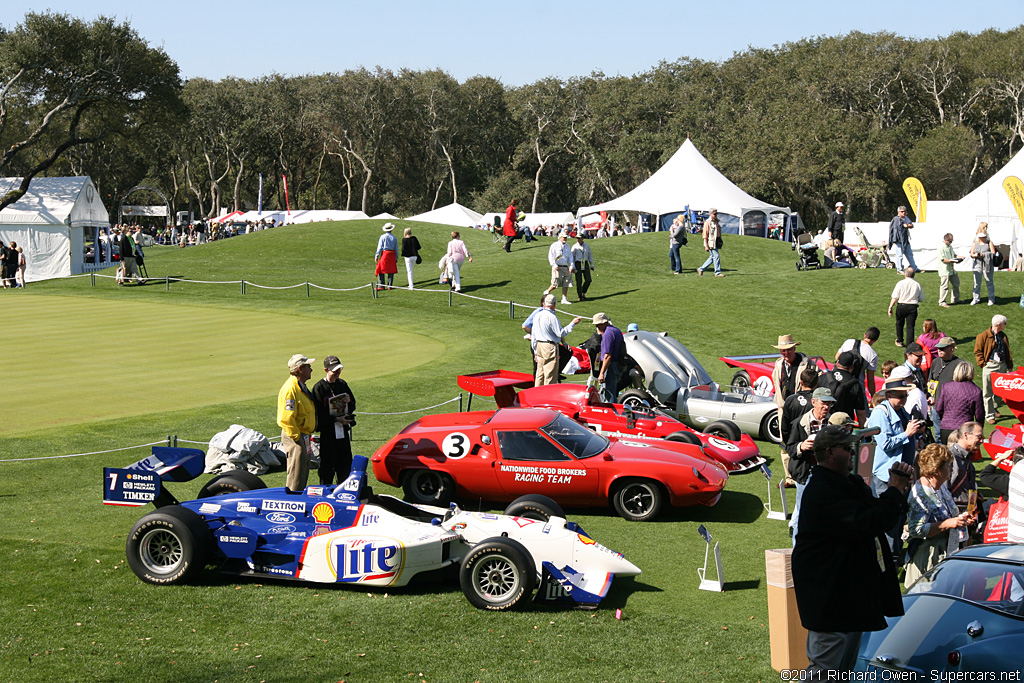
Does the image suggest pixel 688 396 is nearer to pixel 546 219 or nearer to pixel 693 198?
pixel 693 198

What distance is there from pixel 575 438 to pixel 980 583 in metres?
5.51

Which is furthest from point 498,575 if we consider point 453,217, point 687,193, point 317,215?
point 317,215

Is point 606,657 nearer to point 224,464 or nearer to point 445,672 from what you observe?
point 445,672

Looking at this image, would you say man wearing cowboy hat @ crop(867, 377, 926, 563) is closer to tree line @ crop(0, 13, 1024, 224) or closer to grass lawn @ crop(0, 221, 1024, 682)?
grass lawn @ crop(0, 221, 1024, 682)

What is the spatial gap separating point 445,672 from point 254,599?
2278 millimetres

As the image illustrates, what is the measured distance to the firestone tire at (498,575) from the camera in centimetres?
779

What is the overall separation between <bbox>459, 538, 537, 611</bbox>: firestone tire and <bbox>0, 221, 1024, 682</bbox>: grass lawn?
13 cm

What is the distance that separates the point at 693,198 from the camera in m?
44.9

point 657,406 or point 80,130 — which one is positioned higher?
point 80,130

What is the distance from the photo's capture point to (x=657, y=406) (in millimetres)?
15484

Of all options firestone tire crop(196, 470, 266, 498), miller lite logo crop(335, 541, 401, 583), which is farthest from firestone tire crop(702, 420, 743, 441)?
miller lite logo crop(335, 541, 401, 583)

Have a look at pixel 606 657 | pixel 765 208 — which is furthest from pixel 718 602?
pixel 765 208

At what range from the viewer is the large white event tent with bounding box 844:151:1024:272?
109ft

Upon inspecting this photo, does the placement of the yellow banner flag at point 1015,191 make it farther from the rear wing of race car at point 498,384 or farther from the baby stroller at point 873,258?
the rear wing of race car at point 498,384
